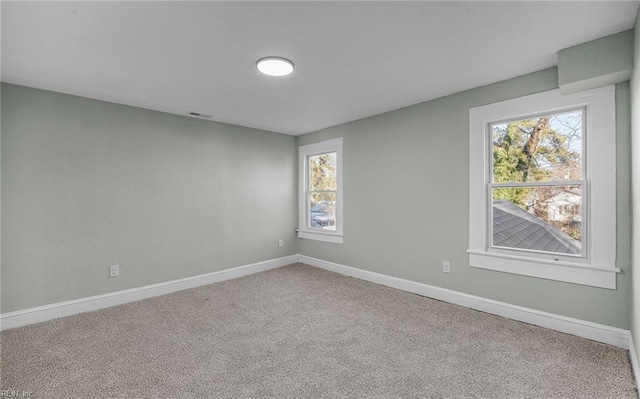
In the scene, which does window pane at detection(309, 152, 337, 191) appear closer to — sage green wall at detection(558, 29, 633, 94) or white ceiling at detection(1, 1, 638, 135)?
white ceiling at detection(1, 1, 638, 135)

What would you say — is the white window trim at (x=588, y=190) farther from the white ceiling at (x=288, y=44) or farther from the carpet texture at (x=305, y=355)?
the carpet texture at (x=305, y=355)

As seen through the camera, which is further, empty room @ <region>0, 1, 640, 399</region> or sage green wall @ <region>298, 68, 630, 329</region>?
sage green wall @ <region>298, 68, 630, 329</region>

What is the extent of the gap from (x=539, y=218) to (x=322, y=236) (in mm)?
2897

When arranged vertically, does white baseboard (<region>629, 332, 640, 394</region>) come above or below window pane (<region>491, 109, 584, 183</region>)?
below

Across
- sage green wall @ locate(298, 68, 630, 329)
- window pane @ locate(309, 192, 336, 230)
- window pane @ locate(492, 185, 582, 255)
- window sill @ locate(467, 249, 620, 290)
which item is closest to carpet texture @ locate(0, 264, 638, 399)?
sage green wall @ locate(298, 68, 630, 329)

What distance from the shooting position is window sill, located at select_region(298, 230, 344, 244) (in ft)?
14.6

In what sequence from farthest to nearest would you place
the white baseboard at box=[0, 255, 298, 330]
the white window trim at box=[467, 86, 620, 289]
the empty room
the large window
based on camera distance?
the white baseboard at box=[0, 255, 298, 330], the large window, the white window trim at box=[467, 86, 620, 289], the empty room

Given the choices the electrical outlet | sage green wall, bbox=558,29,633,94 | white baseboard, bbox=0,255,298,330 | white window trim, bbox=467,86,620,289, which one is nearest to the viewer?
sage green wall, bbox=558,29,633,94

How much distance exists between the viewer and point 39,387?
1849 millimetres

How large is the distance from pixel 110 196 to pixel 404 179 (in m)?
3.49

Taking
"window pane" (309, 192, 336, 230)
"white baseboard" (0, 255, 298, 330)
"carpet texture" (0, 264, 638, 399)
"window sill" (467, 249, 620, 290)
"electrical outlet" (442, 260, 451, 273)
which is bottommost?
"carpet texture" (0, 264, 638, 399)

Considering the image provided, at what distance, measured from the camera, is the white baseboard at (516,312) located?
2273 millimetres

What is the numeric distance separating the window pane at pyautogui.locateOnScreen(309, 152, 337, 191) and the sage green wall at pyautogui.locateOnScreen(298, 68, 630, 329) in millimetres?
356

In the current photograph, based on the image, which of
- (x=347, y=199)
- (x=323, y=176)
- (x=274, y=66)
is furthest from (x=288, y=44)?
(x=323, y=176)
